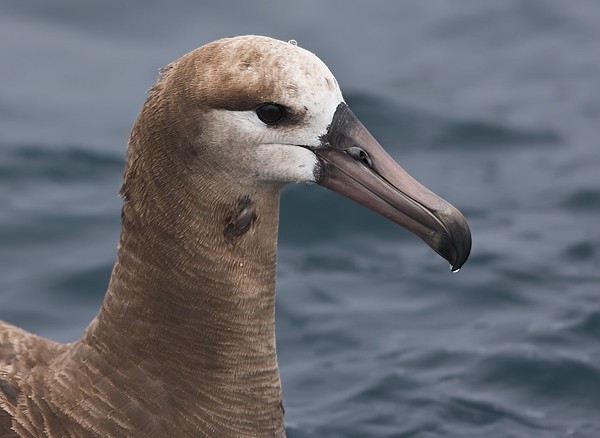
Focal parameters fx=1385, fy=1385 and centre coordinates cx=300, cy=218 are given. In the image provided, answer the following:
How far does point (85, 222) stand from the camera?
824cm

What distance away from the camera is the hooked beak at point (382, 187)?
462 centimetres

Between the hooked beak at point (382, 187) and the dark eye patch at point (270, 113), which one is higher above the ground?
the dark eye patch at point (270, 113)

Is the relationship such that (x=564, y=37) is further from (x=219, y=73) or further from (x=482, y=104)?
(x=219, y=73)

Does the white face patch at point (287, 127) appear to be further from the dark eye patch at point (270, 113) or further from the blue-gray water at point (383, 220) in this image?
the blue-gray water at point (383, 220)

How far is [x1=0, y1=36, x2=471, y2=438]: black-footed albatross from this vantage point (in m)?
4.52

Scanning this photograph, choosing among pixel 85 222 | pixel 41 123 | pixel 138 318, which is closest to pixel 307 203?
pixel 85 222

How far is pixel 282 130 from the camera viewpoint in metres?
4.55

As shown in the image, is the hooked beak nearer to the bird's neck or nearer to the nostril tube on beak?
the nostril tube on beak

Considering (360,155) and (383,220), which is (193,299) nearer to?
(360,155)

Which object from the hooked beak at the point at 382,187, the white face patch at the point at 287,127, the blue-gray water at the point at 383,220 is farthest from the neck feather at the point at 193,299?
the blue-gray water at the point at 383,220

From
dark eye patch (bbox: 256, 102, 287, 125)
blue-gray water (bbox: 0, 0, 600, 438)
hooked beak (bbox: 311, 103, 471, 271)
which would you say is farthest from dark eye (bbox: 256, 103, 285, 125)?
blue-gray water (bbox: 0, 0, 600, 438)

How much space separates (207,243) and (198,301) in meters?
Result: 0.22

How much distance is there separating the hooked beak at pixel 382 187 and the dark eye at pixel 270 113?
19cm

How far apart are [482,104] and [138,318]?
5074 millimetres
